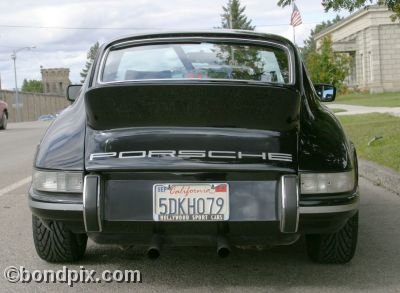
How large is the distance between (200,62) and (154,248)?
4.93 feet

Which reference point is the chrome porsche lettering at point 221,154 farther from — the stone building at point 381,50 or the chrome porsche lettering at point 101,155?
the stone building at point 381,50

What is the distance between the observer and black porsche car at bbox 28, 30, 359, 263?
3439mm

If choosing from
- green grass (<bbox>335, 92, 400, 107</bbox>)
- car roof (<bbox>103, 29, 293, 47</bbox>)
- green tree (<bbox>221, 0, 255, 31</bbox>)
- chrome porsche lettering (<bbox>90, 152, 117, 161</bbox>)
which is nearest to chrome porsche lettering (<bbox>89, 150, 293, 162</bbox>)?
chrome porsche lettering (<bbox>90, 152, 117, 161</bbox>)

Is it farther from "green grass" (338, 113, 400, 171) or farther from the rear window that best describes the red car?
the rear window

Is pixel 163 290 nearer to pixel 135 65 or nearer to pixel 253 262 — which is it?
pixel 253 262

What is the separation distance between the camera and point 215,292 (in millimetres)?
3635

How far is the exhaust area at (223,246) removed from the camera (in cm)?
342

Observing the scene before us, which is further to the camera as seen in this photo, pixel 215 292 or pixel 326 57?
pixel 326 57

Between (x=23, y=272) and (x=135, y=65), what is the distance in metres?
1.53

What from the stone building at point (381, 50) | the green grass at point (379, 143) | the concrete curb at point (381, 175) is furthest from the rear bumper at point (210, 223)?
the stone building at point (381, 50)

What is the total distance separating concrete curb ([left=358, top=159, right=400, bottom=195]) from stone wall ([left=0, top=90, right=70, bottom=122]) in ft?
177

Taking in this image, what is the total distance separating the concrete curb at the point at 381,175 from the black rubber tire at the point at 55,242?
4131mm

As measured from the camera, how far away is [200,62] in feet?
14.4

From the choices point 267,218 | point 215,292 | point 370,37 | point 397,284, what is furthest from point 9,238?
point 370,37
